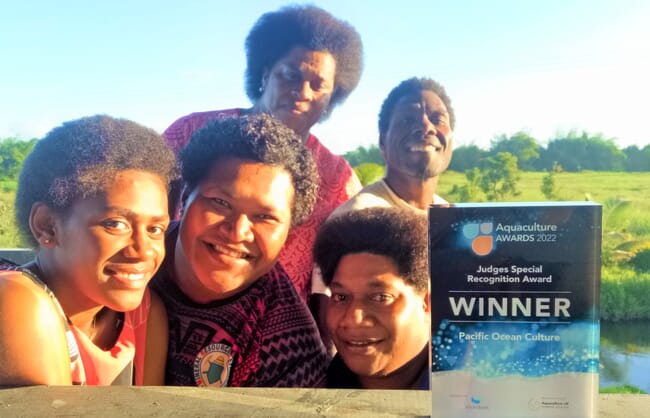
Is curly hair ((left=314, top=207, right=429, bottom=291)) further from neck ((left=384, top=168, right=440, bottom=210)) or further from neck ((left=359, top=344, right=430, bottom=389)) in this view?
neck ((left=359, top=344, right=430, bottom=389))

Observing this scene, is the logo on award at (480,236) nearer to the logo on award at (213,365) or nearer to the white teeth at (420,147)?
the white teeth at (420,147)

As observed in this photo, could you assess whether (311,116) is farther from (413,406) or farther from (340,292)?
(413,406)

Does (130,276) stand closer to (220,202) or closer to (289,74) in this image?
(220,202)

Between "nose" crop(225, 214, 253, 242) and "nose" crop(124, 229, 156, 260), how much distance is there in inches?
10.5

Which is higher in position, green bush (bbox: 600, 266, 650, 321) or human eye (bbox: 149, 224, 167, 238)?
human eye (bbox: 149, 224, 167, 238)

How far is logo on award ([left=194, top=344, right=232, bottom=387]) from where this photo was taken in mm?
2023

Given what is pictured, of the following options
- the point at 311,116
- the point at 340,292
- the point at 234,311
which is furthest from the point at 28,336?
the point at 311,116

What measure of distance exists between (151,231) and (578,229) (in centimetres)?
130

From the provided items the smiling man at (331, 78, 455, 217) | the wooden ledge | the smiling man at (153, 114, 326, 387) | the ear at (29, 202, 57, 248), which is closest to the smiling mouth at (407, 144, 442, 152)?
the smiling man at (331, 78, 455, 217)

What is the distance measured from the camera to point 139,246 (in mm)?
1896

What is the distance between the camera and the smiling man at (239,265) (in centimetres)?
198

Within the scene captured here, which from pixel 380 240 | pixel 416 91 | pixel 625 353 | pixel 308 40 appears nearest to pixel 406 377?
pixel 380 240

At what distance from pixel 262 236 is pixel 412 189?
1.79ft

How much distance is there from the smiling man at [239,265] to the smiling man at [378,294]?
121 mm
